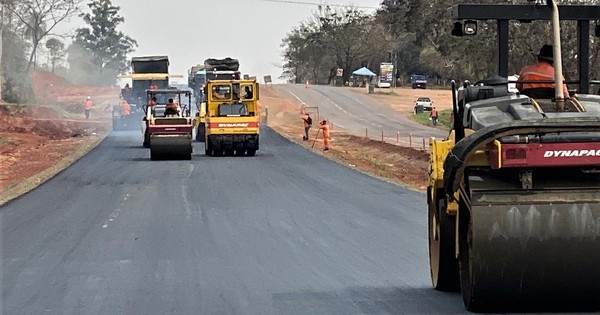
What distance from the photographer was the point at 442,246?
9.61 meters

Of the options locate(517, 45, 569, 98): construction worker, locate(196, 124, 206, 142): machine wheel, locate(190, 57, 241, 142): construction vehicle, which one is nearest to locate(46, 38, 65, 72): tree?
locate(190, 57, 241, 142): construction vehicle

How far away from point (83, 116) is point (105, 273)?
69.4 m

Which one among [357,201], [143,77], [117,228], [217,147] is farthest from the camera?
[143,77]

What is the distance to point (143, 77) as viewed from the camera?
59.0m

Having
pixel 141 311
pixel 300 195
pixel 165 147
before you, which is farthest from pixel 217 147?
pixel 141 311

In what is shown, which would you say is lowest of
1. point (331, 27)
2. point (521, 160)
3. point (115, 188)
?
point (115, 188)

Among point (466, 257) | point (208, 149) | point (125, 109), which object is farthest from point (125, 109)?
point (466, 257)

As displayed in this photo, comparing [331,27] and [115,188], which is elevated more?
[331,27]

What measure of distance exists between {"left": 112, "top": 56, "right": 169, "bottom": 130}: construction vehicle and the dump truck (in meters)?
20.0

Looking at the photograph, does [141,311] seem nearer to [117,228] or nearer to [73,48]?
[117,228]

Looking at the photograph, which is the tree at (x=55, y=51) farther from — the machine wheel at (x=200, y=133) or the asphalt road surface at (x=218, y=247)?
the asphalt road surface at (x=218, y=247)

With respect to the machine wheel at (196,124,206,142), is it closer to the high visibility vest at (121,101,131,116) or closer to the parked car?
the high visibility vest at (121,101,131,116)

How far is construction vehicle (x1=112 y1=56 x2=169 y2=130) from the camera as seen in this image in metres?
58.6

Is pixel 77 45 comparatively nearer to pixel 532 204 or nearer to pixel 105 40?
pixel 105 40
